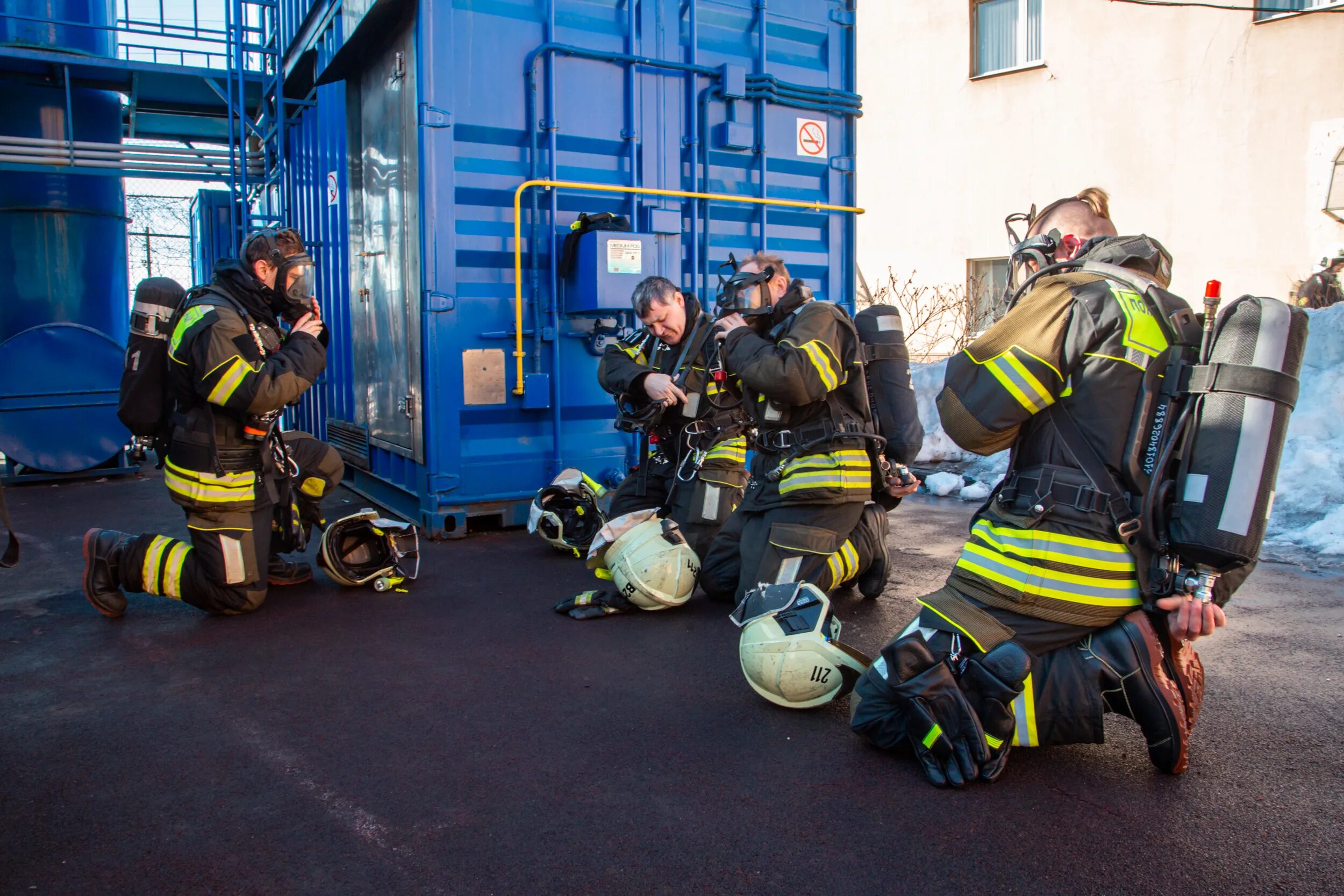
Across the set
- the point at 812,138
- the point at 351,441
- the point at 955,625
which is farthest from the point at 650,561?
the point at 351,441

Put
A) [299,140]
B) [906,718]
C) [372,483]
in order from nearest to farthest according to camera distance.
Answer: [906,718]
[372,483]
[299,140]

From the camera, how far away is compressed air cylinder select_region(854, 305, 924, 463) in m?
4.26

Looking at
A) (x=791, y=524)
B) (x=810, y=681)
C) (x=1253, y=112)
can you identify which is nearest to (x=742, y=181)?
(x=791, y=524)

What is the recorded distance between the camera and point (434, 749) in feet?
9.88

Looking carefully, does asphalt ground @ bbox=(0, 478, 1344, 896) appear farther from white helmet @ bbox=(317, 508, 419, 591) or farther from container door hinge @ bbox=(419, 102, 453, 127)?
container door hinge @ bbox=(419, 102, 453, 127)

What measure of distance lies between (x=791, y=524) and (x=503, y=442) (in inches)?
99.1

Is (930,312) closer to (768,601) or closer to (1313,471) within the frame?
(1313,471)

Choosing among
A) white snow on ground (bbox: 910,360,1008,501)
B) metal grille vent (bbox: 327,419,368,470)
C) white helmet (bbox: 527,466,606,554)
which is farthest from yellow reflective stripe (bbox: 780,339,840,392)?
metal grille vent (bbox: 327,419,368,470)

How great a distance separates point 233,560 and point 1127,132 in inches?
520

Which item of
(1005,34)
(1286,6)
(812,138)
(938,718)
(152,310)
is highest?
(1005,34)

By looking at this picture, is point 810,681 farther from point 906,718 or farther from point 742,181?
point 742,181

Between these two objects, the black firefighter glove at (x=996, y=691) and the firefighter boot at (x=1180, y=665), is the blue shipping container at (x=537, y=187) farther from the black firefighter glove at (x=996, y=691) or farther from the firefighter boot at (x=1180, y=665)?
the firefighter boot at (x=1180, y=665)

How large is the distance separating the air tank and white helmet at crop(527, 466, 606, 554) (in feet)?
15.8

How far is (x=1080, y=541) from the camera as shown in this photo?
272cm
